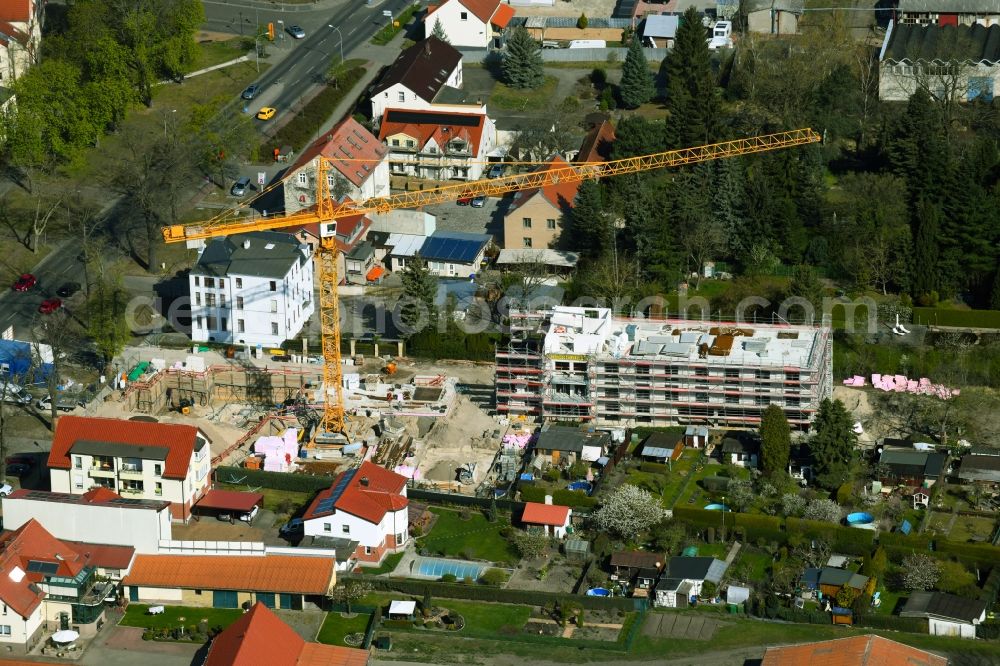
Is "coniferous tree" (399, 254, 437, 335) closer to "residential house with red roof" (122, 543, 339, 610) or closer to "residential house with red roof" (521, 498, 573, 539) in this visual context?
"residential house with red roof" (521, 498, 573, 539)

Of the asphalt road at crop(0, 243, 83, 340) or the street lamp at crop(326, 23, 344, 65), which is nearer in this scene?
the asphalt road at crop(0, 243, 83, 340)

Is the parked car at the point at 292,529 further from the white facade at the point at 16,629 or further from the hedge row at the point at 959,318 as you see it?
the hedge row at the point at 959,318

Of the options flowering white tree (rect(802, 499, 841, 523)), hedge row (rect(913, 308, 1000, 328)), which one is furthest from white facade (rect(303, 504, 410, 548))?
hedge row (rect(913, 308, 1000, 328))

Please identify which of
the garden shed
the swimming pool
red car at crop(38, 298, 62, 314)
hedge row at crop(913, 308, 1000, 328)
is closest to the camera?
the swimming pool

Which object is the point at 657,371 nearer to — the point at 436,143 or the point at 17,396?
the point at 436,143

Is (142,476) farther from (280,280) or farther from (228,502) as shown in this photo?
(280,280)

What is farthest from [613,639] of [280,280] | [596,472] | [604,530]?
[280,280]
